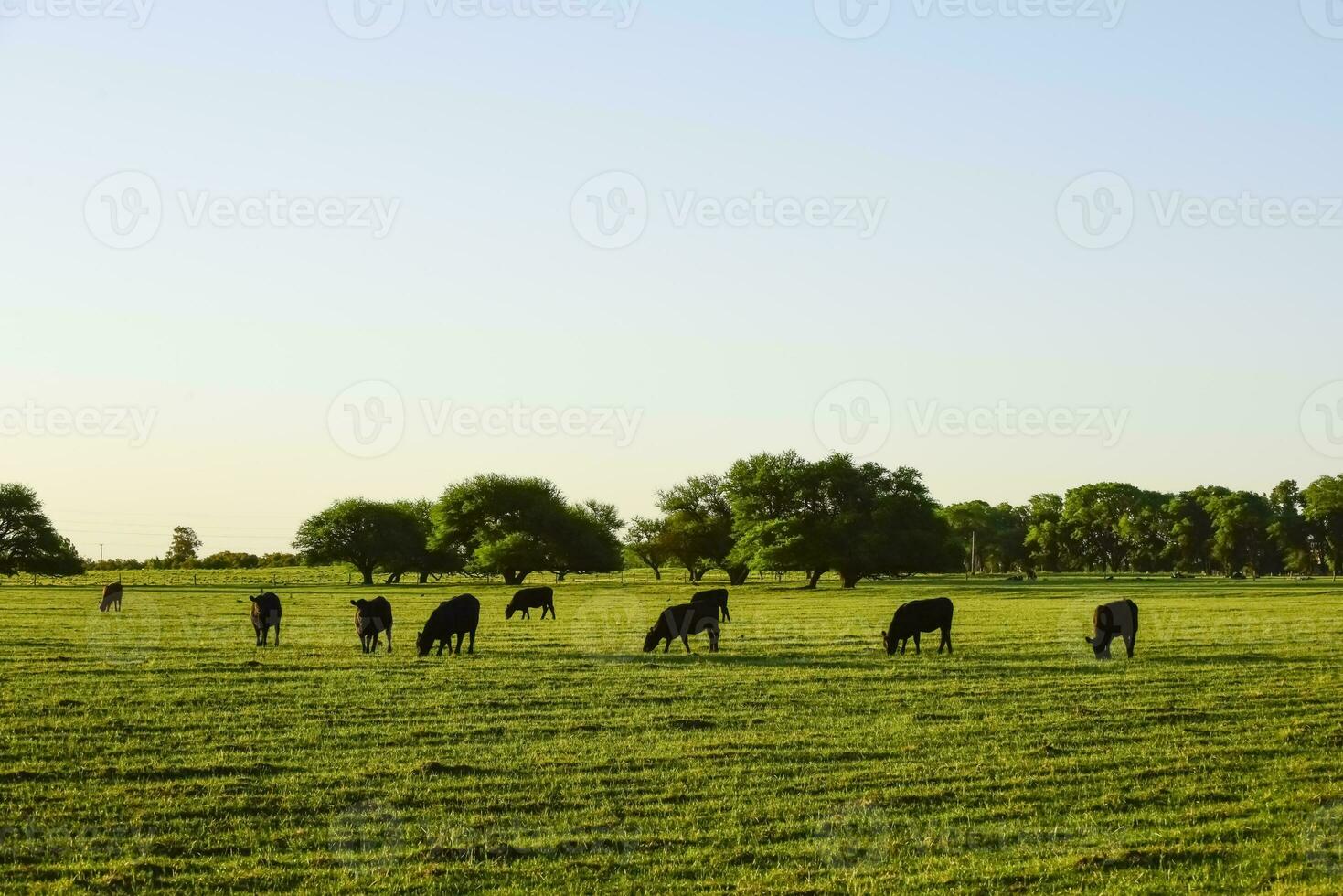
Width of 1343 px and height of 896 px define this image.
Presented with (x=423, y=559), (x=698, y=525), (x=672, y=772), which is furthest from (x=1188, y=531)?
(x=672, y=772)

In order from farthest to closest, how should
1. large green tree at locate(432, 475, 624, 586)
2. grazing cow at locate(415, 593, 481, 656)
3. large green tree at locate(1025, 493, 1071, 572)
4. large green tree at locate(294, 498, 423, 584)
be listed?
large green tree at locate(1025, 493, 1071, 572), large green tree at locate(294, 498, 423, 584), large green tree at locate(432, 475, 624, 586), grazing cow at locate(415, 593, 481, 656)

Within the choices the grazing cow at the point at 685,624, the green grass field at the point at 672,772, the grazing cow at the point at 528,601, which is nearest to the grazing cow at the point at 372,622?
the green grass field at the point at 672,772

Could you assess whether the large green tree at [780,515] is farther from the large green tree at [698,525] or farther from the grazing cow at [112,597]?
the grazing cow at [112,597]

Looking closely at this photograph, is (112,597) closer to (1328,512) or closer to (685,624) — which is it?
(685,624)

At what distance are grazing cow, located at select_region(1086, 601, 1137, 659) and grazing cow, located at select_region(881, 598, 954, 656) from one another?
3.26 meters

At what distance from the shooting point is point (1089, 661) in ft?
86.9

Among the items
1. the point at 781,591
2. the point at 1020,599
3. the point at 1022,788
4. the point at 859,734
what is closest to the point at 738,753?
the point at 859,734

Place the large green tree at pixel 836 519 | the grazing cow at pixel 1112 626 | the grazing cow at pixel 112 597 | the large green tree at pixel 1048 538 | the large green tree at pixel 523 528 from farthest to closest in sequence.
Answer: the large green tree at pixel 1048 538
the large green tree at pixel 523 528
the large green tree at pixel 836 519
the grazing cow at pixel 112 597
the grazing cow at pixel 1112 626

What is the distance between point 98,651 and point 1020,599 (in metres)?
48.1

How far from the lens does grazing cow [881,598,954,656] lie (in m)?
29.5

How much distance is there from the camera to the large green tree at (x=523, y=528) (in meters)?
103

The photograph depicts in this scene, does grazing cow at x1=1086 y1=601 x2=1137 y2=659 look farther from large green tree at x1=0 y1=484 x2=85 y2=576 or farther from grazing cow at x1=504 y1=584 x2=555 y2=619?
large green tree at x1=0 y1=484 x2=85 y2=576

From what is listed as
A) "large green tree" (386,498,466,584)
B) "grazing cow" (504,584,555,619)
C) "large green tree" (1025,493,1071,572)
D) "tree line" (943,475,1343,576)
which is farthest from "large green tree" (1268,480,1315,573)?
"grazing cow" (504,584,555,619)

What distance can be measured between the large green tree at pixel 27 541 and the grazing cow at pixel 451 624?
85.0 meters
